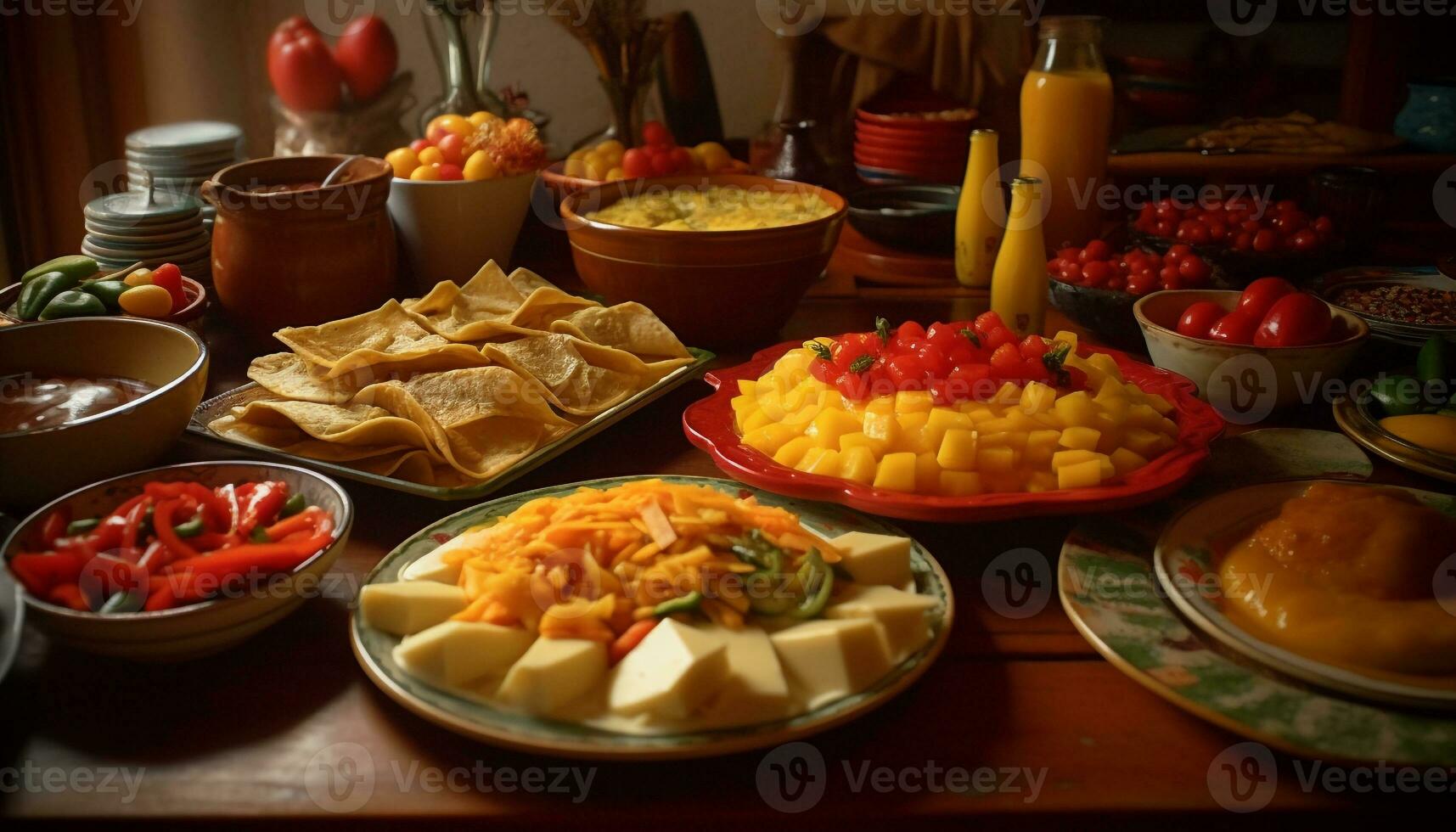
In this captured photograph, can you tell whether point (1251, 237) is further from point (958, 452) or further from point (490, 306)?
point (490, 306)

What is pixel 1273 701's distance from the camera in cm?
107

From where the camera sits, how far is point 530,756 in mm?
1058

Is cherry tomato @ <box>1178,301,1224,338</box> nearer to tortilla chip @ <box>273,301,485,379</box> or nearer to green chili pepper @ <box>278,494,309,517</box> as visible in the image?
tortilla chip @ <box>273,301,485,379</box>

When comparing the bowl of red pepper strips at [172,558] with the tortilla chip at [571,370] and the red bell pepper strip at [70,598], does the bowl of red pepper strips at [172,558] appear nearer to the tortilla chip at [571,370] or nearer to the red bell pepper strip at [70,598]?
the red bell pepper strip at [70,598]

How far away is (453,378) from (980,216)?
1.38 metres

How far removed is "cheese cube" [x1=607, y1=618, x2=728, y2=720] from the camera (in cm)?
100

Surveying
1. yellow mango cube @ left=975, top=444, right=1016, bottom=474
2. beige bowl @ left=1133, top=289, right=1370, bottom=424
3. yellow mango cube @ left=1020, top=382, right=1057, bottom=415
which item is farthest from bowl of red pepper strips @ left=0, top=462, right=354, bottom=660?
beige bowl @ left=1133, top=289, right=1370, bottom=424

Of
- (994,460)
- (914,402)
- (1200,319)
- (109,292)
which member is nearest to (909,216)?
(1200,319)

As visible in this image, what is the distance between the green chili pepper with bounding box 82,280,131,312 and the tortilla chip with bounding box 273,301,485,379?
13.0 inches

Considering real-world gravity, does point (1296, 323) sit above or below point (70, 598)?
above

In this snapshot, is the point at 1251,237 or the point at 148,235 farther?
the point at 1251,237

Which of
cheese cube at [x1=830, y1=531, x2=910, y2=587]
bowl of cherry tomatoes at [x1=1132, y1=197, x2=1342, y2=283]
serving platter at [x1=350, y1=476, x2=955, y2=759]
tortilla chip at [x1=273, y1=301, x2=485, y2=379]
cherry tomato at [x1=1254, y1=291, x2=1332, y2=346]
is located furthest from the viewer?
bowl of cherry tomatoes at [x1=1132, y1=197, x2=1342, y2=283]

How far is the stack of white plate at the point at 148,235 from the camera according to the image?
85.5 inches

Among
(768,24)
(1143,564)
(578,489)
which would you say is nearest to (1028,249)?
Result: (1143,564)
